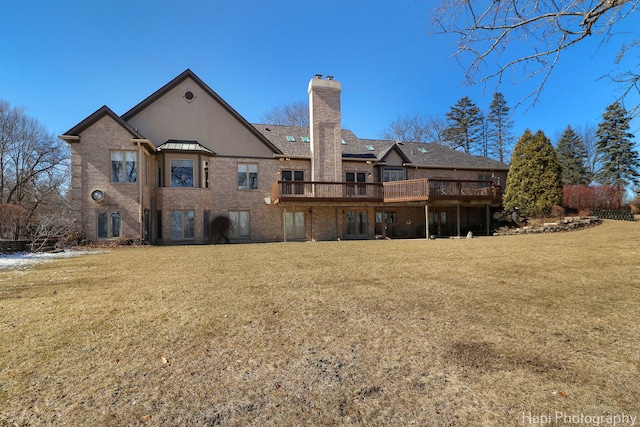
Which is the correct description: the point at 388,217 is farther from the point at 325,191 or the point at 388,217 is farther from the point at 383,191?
the point at 325,191

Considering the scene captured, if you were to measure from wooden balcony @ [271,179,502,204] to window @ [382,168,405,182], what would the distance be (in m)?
2.68

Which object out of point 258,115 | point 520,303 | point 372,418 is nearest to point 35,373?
point 372,418

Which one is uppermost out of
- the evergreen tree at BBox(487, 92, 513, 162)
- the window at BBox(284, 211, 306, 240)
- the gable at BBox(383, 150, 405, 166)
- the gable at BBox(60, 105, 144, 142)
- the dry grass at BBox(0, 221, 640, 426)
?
the evergreen tree at BBox(487, 92, 513, 162)

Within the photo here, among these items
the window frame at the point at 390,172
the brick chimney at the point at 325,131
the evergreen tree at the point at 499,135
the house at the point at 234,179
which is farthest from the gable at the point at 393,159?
the evergreen tree at the point at 499,135

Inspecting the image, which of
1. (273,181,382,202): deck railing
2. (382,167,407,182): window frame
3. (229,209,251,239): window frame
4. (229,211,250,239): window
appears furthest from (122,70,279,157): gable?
(382,167,407,182): window frame

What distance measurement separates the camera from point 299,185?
20.0 meters

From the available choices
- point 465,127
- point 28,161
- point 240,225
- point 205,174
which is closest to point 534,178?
point 240,225

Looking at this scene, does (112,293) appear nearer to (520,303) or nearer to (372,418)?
(372,418)

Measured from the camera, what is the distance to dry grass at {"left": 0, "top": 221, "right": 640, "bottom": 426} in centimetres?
233

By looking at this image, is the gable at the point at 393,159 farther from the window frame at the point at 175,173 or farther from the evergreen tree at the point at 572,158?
the evergreen tree at the point at 572,158

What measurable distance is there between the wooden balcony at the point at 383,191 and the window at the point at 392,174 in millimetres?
2677

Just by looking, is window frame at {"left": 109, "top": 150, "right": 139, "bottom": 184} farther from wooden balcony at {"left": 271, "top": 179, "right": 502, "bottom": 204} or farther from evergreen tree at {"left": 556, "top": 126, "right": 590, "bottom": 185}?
evergreen tree at {"left": 556, "top": 126, "right": 590, "bottom": 185}

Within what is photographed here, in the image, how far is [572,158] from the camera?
4288 cm

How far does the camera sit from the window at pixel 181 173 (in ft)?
62.1
